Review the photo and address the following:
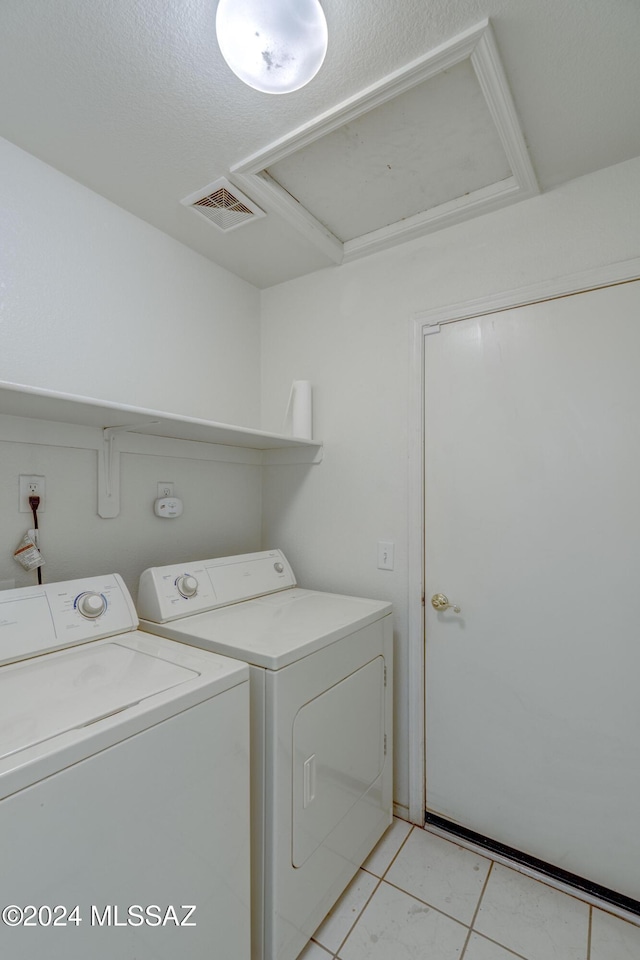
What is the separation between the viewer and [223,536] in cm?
218

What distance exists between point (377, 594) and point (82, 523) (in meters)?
1.22

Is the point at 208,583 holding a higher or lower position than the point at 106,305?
lower

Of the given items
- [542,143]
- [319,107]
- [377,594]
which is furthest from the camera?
[377,594]

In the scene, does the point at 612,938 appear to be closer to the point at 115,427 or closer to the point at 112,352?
the point at 115,427

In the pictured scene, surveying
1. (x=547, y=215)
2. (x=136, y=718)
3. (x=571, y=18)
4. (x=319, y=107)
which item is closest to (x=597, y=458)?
(x=547, y=215)

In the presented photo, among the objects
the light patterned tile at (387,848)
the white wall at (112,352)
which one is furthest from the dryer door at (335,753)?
the white wall at (112,352)

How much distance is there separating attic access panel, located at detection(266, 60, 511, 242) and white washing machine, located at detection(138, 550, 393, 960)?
1.50m

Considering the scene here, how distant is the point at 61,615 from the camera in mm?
1331

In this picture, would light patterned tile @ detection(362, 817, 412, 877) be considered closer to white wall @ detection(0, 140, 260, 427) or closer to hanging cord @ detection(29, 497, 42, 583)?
hanging cord @ detection(29, 497, 42, 583)

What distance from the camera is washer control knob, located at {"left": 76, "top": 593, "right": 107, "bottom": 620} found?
1.38 m

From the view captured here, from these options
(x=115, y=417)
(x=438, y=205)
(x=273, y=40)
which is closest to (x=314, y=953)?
(x=115, y=417)

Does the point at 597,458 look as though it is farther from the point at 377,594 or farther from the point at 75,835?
the point at 75,835

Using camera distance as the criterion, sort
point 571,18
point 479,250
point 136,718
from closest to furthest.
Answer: point 136,718, point 571,18, point 479,250

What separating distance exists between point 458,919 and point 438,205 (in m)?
2.51
